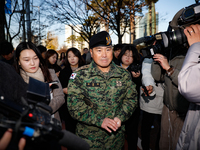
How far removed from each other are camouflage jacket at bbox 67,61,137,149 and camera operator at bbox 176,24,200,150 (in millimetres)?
636

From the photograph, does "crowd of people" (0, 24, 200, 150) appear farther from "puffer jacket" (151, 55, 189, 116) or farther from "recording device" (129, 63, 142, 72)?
"recording device" (129, 63, 142, 72)

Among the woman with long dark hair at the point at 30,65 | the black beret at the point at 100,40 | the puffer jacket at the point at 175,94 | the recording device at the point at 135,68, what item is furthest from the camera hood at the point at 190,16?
the woman with long dark hair at the point at 30,65

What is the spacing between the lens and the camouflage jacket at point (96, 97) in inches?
67.8

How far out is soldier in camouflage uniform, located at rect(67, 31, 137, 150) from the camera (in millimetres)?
1719

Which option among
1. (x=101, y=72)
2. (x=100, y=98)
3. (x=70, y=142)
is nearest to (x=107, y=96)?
(x=100, y=98)

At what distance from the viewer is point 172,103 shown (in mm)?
1962

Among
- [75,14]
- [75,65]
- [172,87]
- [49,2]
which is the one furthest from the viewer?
[75,14]

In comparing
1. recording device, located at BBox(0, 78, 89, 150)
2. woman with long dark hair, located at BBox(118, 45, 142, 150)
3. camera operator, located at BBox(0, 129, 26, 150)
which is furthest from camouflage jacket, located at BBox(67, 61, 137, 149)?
woman with long dark hair, located at BBox(118, 45, 142, 150)

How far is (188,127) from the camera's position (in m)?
1.40

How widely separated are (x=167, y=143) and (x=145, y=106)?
814 mm

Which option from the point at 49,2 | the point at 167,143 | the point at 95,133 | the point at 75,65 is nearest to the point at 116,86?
the point at 95,133

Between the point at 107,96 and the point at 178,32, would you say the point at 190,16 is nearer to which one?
the point at 178,32

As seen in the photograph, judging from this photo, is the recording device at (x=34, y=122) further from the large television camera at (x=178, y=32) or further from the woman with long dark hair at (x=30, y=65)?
the large television camera at (x=178, y=32)

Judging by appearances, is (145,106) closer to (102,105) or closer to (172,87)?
(172,87)
